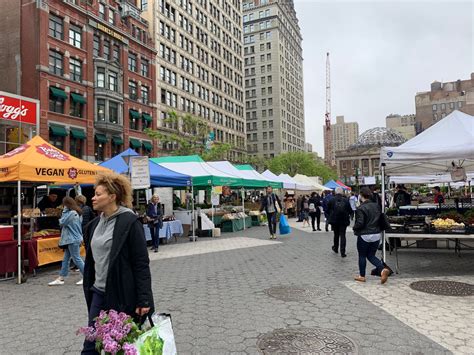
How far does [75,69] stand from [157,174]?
27063mm

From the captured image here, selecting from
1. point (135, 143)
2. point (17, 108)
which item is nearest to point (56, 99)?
point (135, 143)

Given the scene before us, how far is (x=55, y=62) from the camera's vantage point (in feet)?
112

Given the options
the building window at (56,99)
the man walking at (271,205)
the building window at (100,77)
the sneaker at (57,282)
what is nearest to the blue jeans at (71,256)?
the sneaker at (57,282)

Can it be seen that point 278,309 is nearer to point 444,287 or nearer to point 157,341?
point 444,287

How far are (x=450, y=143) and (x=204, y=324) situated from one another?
6.43 metres

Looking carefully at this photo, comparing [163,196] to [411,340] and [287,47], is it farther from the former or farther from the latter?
[287,47]

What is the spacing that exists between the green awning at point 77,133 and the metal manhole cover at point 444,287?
3397 centimetres

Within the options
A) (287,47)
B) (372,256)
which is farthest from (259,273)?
(287,47)

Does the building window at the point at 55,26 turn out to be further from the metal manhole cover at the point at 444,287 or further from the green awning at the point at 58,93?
the metal manhole cover at the point at 444,287

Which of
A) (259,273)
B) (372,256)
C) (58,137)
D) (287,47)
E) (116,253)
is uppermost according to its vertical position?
(287,47)

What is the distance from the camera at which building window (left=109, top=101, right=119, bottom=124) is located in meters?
39.5

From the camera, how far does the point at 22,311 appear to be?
5.93 meters

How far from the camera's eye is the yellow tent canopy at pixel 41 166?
323 inches

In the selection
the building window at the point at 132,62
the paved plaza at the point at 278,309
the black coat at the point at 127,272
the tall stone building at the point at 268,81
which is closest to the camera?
the black coat at the point at 127,272
